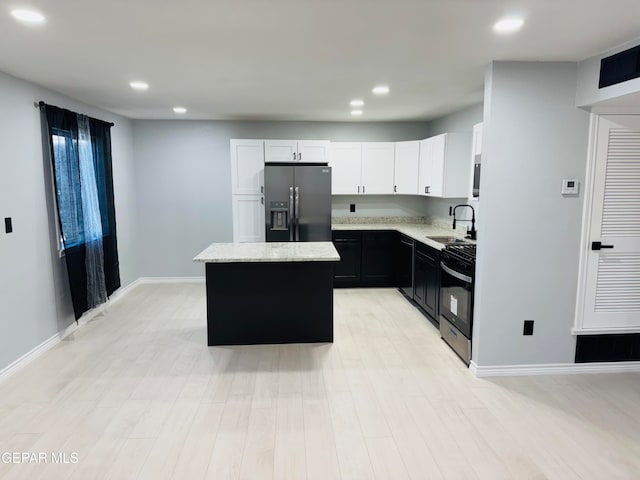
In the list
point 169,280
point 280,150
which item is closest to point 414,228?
point 280,150

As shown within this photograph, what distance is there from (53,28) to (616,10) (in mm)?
3018

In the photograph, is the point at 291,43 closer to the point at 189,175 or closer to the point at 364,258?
the point at 364,258

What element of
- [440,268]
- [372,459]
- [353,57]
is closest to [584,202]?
[440,268]

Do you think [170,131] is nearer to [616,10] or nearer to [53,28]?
[53,28]

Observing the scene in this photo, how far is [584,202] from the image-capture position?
3.03 meters

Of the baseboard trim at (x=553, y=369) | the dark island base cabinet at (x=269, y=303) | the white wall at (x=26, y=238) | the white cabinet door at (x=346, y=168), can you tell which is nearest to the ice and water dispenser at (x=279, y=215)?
the white cabinet door at (x=346, y=168)

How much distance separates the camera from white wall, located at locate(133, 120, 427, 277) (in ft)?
19.2

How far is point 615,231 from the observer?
10.1 ft

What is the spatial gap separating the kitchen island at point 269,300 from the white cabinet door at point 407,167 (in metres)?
2.35

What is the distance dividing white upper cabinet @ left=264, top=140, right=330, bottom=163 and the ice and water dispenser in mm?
673

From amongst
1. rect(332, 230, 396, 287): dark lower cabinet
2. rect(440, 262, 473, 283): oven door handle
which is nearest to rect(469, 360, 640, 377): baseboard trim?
rect(440, 262, 473, 283): oven door handle

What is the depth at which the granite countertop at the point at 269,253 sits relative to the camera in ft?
11.0

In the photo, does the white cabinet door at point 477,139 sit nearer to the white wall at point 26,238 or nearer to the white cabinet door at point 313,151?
the white cabinet door at point 313,151

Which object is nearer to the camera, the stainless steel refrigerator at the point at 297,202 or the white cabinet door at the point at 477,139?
the white cabinet door at the point at 477,139
